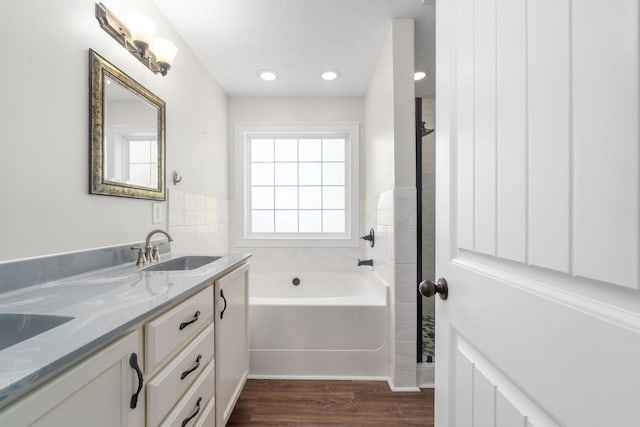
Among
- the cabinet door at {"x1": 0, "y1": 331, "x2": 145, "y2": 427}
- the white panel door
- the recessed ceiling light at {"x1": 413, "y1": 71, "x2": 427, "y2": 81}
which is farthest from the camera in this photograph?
the recessed ceiling light at {"x1": 413, "y1": 71, "x2": 427, "y2": 81}

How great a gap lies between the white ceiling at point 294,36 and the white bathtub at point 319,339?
1.82 m

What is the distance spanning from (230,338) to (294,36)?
198cm

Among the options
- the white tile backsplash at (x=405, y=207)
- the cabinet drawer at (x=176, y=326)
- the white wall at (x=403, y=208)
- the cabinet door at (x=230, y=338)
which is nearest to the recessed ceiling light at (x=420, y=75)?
the white wall at (x=403, y=208)

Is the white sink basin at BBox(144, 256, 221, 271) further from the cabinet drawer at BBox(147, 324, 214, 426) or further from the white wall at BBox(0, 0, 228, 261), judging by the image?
the cabinet drawer at BBox(147, 324, 214, 426)

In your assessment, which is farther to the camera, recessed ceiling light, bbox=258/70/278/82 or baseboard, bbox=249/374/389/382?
recessed ceiling light, bbox=258/70/278/82

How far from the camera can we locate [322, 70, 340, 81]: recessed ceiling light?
2.50 meters

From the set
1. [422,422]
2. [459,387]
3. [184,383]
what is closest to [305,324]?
[422,422]

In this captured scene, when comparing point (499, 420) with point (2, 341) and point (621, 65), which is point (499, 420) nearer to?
point (621, 65)

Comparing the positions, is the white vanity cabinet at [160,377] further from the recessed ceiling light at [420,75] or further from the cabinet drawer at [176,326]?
the recessed ceiling light at [420,75]

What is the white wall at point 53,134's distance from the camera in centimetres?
91

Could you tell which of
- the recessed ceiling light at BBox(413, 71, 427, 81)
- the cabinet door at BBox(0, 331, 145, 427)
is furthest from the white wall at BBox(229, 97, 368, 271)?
the cabinet door at BBox(0, 331, 145, 427)

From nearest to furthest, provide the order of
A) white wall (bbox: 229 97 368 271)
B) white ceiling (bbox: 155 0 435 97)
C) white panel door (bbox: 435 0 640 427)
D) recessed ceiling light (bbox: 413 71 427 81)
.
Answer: white panel door (bbox: 435 0 640 427) → white ceiling (bbox: 155 0 435 97) → recessed ceiling light (bbox: 413 71 427 81) → white wall (bbox: 229 97 368 271)

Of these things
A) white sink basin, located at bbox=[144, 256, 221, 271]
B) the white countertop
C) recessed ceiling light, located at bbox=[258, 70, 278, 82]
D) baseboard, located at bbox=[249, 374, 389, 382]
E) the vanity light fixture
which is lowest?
baseboard, located at bbox=[249, 374, 389, 382]

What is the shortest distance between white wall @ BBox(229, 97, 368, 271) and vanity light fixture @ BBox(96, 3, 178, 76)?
1.44 metres
